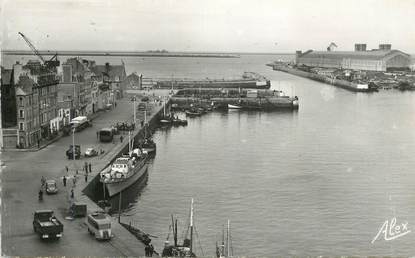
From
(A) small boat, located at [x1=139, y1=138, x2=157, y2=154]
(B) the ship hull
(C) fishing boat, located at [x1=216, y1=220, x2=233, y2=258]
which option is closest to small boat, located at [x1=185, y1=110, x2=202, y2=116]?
(A) small boat, located at [x1=139, y1=138, x2=157, y2=154]

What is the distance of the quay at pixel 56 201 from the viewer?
47.9 feet

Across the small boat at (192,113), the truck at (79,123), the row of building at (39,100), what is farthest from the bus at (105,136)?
the small boat at (192,113)

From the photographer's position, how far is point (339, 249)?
17.0 metres

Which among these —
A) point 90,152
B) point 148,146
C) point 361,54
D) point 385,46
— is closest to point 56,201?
point 90,152

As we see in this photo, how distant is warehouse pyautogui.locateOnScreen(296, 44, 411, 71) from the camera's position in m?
91.7

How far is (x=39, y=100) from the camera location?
30078 millimetres

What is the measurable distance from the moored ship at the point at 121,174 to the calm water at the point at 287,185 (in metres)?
0.66

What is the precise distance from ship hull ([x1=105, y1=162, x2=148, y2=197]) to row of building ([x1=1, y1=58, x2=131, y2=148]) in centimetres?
514

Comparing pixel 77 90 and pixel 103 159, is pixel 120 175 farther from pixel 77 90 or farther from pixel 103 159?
pixel 77 90

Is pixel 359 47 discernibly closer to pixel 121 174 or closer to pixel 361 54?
pixel 361 54

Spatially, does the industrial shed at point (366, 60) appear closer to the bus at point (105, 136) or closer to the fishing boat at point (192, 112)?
the fishing boat at point (192, 112)

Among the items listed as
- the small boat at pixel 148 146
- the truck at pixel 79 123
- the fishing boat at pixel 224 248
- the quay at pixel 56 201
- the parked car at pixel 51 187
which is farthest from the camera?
the truck at pixel 79 123

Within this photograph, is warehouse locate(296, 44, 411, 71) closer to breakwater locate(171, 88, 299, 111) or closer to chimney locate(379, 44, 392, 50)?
chimney locate(379, 44, 392, 50)

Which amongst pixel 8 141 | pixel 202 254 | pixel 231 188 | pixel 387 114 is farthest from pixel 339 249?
pixel 387 114
